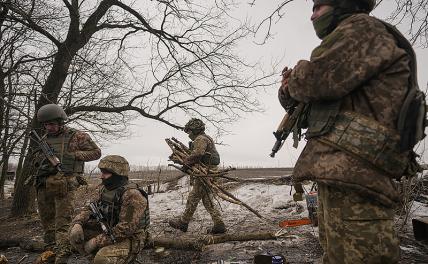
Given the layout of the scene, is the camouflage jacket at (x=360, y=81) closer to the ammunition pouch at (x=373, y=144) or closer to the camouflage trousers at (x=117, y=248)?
the ammunition pouch at (x=373, y=144)

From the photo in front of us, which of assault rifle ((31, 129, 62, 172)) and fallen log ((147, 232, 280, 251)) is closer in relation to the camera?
assault rifle ((31, 129, 62, 172))

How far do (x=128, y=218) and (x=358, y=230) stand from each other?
2467 mm

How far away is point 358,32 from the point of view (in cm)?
199

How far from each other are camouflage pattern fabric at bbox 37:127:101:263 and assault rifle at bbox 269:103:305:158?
3.56 metres

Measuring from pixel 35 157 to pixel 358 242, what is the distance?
206 inches

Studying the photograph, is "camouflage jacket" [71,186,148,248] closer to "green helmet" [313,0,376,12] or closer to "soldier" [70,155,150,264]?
"soldier" [70,155,150,264]

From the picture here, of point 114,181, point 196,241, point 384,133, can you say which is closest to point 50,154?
point 114,181

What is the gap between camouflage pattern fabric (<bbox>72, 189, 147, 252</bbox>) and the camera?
3582 millimetres

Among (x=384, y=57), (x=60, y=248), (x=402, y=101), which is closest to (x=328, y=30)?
(x=384, y=57)

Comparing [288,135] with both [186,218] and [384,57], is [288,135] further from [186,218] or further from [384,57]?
[186,218]

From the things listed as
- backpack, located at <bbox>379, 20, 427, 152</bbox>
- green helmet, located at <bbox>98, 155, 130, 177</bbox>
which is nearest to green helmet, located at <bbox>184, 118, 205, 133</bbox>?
green helmet, located at <bbox>98, 155, 130, 177</bbox>

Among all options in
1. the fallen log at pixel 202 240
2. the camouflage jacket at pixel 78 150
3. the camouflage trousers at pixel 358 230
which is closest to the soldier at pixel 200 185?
the fallen log at pixel 202 240

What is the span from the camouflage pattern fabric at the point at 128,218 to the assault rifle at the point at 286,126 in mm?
1717

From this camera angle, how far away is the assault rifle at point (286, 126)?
96.8 inches
